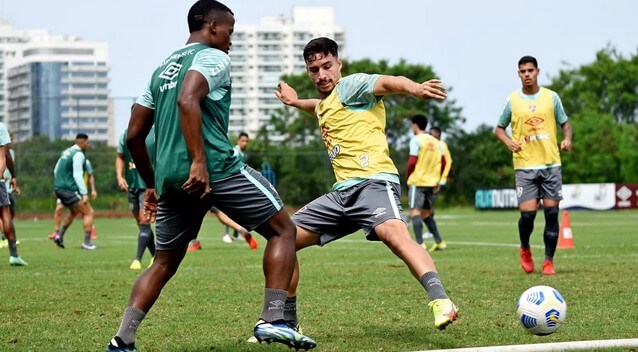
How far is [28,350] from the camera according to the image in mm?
7066

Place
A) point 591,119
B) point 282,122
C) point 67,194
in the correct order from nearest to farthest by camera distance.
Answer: point 67,194 < point 591,119 < point 282,122

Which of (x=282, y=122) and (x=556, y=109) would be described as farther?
(x=282, y=122)

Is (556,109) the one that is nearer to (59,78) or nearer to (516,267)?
(516,267)

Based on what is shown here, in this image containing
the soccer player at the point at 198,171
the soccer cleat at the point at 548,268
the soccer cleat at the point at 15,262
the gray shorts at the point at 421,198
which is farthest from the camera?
the gray shorts at the point at 421,198

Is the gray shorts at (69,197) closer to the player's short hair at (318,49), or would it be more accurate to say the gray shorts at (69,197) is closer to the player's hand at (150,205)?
the player's short hair at (318,49)

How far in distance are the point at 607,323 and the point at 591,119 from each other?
6734 cm

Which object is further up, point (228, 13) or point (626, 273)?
point (228, 13)

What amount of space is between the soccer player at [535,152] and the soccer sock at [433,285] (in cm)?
551

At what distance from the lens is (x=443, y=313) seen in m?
6.87

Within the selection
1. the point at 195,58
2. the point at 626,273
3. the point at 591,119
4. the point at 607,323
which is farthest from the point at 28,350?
the point at 591,119

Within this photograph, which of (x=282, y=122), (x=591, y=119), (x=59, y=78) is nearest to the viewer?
(x=591, y=119)

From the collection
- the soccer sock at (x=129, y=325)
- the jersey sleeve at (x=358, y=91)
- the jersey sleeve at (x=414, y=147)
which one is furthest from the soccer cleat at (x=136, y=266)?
the soccer sock at (x=129, y=325)

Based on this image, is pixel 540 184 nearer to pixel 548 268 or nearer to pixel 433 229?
pixel 548 268

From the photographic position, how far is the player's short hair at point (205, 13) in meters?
6.73
